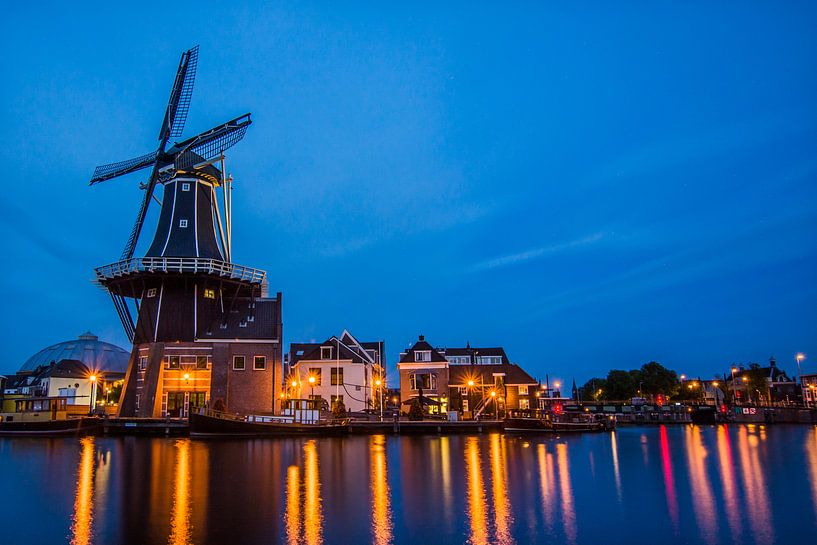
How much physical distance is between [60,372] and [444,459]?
83510 mm

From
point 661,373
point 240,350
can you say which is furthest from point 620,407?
point 240,350

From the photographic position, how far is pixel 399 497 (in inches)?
765

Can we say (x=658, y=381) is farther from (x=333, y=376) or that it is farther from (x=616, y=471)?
(x=616, y=471)

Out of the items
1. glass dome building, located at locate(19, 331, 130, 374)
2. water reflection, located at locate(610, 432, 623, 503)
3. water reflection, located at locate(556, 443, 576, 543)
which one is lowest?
water reflection, located at locate(610, 432, 623, 503)

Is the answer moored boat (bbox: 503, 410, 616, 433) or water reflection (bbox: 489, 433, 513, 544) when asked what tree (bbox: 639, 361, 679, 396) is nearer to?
moored boat (bbox: 503, 410, 616, 433)

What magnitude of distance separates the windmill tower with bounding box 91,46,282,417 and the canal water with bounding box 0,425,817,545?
1743 centimetres

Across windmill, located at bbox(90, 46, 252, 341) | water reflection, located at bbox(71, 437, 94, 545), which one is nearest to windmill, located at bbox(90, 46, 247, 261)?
windmill, located at bbox(90, 46, 252, 341)

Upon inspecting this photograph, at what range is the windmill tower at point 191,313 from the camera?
51.6m

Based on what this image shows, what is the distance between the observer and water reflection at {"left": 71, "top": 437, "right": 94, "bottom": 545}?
14.1m

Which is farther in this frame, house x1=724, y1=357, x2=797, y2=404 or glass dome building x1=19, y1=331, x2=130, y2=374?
glass dome building x1=19, y1=331, x2=130, y2=374

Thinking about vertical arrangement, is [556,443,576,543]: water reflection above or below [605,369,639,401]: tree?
below

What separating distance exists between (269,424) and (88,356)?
80.6 m

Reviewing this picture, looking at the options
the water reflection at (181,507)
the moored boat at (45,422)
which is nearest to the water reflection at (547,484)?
the water reflection at (181,507)

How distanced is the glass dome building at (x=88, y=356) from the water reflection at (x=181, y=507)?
92442mm
